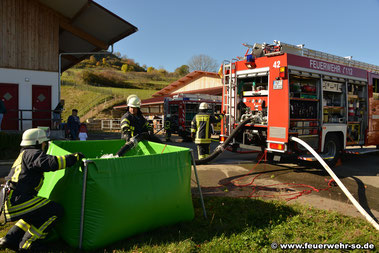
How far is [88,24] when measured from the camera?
1244 cm

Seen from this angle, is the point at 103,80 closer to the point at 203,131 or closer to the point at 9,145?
the point at 9,145

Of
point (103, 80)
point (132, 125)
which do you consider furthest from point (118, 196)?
point (103, 80)

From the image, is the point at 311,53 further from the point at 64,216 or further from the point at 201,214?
the point at 64,216

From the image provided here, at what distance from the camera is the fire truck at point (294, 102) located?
21.6 ft

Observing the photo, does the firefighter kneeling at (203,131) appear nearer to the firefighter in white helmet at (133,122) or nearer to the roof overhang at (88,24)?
the firefighter in white helmet at (133,122)

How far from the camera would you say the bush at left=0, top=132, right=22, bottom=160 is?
8672mm

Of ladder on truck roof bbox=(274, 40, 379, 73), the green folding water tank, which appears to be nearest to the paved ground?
the green folding water tank

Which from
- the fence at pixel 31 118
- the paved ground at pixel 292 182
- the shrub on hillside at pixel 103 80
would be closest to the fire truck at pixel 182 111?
the fence at pixel 31 118

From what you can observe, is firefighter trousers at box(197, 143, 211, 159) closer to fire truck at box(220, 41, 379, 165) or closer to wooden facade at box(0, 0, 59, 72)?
fire truck at box(220, 41, 379, 165)

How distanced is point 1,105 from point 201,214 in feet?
31.1

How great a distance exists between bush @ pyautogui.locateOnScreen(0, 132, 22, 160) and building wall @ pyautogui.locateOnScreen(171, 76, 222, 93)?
1971 cm

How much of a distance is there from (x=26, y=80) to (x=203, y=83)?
62.9ft

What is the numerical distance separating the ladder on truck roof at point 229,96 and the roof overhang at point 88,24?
625 centimetres

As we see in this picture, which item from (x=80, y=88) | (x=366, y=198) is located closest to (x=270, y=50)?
(x=366, y=198)
